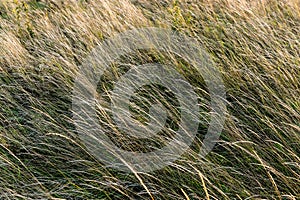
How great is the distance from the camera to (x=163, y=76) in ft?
9.37

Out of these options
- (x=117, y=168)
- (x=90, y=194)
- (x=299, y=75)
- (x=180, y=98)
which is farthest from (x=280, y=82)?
(x=90, y=194)

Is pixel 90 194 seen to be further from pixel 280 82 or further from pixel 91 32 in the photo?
pixel 91 32

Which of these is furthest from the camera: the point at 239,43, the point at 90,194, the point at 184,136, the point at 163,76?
the point at 239,43

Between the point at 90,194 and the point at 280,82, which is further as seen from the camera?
the point at 280,82

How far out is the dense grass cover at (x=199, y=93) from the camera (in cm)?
199

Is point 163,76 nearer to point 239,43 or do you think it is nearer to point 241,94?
point 241,94

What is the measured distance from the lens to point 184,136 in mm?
2264

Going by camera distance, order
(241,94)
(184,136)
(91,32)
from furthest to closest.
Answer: (91,32) < (241,94) < (184,136)

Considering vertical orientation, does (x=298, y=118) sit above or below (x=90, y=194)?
below

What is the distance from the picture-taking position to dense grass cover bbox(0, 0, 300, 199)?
6.53ft

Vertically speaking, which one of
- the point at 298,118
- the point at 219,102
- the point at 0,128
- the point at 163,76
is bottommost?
the point at 298,118

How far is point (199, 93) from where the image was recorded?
264 cm

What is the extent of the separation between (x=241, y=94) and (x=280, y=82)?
25cm

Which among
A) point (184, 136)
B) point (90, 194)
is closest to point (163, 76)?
point (184, 136)
